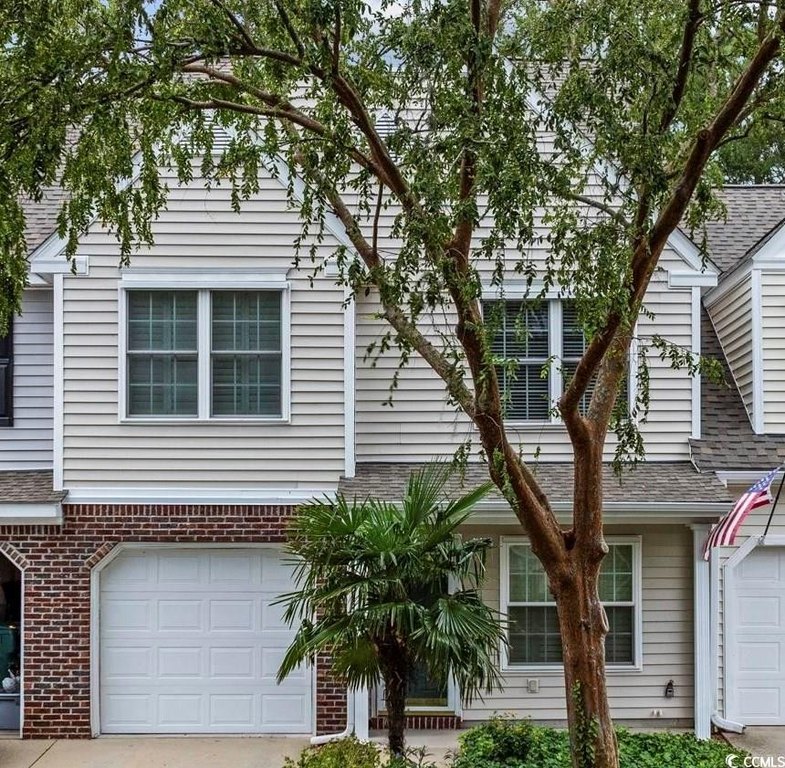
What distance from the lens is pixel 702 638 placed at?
29.9 feet

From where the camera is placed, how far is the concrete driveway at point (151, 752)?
27.6ft

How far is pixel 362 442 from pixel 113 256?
3505 millimetres

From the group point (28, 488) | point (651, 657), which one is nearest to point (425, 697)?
point (651, 657)

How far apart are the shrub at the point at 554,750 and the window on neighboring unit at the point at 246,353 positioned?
13.3ft

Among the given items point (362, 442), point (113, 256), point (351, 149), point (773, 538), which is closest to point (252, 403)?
point (362, 442)

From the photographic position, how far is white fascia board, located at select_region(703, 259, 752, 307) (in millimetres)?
10094

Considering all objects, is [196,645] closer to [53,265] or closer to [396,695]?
[396,695]

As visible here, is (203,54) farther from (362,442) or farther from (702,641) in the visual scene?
(702,641)

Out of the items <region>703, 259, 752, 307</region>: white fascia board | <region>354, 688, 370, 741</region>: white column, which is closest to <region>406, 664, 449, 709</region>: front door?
<region>354, 688, 370, 741</region>: white column

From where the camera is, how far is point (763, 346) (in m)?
9.93

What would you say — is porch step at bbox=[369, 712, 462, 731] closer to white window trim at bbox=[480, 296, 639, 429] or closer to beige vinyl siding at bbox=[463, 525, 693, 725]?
beige vinyl siding at bbox=[463, 525, 693, 725]

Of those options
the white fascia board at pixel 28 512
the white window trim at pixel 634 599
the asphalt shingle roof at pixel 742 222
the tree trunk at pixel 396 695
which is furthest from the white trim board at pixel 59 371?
the asphalt shingle roof at pixel 742 222

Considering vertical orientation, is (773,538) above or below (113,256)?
below

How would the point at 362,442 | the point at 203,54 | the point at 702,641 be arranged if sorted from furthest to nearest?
the point at 362,442 < the point at 702,641 < the point at 203,54
